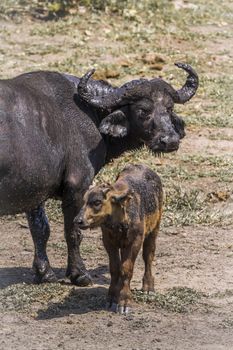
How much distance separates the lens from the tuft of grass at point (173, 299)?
961 cm

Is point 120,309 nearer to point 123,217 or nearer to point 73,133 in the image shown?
point 123,217

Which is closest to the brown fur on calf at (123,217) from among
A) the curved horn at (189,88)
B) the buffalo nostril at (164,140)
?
the buffalo nostril at (164,140)

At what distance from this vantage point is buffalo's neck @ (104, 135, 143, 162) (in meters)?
10.8

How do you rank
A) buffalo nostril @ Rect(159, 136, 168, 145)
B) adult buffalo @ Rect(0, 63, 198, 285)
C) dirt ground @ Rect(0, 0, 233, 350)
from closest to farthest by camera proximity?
1. dirt ground @ Rect(0, 0, 233, 350)
2. adult buffalo @ Rect(0, 63, 198, 285)
3. buffalo nostril @ Rect(159, 136, 168, 145)

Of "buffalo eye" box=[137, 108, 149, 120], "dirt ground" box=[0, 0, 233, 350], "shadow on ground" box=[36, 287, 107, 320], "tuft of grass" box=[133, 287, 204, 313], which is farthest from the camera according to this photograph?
"buffalo eye" box=[137, 108, 149, 120]

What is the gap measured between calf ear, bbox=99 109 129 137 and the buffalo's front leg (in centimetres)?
68

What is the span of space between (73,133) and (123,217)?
4.71ft

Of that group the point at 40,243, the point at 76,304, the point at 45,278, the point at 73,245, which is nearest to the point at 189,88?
the point at 73,245

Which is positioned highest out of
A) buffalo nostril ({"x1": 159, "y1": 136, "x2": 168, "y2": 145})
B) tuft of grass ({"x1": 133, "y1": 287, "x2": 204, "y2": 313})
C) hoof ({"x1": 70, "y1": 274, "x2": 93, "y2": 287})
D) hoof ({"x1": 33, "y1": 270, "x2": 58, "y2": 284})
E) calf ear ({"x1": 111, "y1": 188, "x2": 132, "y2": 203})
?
calf ear ({"x1": 111, "y1": 188, "x2": 132, "y2": 203})

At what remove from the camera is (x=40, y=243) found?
35.2 ft

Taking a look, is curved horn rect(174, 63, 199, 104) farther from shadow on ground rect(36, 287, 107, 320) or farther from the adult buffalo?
shadow on ground rect(36, 287, 107, 320)

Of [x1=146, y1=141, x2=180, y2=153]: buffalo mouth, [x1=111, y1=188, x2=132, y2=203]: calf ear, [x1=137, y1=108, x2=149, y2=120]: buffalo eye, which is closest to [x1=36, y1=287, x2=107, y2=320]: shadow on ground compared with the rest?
[x1=111, y1=188, x2=132, y2=203]: calf ear

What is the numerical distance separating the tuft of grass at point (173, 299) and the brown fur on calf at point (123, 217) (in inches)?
11.3

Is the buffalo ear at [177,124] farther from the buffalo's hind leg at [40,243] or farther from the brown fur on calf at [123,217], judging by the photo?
the buffalo's hind leg at [40,243]
